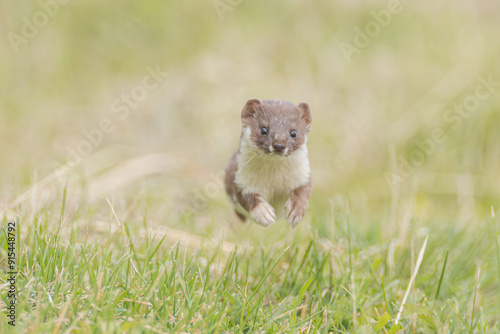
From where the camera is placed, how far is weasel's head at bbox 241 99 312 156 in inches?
133

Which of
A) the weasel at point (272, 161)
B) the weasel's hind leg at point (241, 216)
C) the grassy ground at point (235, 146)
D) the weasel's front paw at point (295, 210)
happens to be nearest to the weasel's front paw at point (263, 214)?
the weasel at point (272, 161)

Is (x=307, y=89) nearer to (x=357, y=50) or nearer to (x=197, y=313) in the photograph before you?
(x=357, y=50)

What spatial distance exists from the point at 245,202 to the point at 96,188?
337 cm

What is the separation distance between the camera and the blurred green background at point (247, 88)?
8.20 m

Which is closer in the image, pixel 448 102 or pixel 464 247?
pixel 464 247

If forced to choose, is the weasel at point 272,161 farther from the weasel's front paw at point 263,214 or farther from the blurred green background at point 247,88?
the blurred green background at point 247,88

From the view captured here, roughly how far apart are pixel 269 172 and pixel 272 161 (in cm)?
7

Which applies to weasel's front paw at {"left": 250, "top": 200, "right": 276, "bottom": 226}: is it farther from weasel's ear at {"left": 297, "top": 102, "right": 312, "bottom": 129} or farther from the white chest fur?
weasel's ear at {"left": 297, "top": 102, "right": 312, "bottom": 129}

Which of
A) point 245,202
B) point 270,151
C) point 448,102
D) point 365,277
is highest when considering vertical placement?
point 448,102

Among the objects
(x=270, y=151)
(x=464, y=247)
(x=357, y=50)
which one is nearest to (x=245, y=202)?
(x=270, y=151)

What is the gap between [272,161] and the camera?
3.60 meters

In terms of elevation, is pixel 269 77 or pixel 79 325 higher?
pixel 269 77

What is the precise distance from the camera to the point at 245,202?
140 inches

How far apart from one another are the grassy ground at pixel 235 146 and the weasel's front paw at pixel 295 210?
1.56 ft
